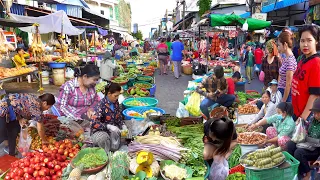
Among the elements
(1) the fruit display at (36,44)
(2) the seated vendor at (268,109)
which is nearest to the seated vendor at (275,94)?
(2) the seated vendor at (268,109)

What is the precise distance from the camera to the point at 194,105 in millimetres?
6227

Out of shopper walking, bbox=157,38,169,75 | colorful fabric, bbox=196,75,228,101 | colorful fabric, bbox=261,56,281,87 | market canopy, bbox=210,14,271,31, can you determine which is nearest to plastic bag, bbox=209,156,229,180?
colorful fabric, bbox=196,75,228,101

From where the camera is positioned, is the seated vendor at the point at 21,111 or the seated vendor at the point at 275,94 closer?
the seated vendor at the point at 21,111

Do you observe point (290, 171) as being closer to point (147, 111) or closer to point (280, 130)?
point (280, 130)

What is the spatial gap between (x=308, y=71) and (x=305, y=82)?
0.15 metres

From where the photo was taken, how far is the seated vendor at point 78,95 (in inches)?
185

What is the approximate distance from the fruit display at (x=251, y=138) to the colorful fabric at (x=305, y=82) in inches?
44.0

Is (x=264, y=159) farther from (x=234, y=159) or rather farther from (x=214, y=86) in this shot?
(x=214, y=86)

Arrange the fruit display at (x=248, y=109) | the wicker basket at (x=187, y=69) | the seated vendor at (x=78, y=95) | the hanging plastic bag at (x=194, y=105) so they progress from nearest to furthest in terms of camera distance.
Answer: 1. the seated vendor at (x=78, y=95)
2. the hanging plastic bag at (x=194, y=105)
3. the fruit display at (x=248, y=109)
4. the wicker basket at (x=187, y=69)

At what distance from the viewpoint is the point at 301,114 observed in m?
3.53

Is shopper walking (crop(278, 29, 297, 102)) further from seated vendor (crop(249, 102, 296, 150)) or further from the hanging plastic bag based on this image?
the hanging plastic bag

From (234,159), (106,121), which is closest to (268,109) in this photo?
(234,159)

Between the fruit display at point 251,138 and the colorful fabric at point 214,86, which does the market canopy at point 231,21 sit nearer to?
the colorful fabric at point 214,86

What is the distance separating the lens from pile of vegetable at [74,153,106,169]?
3.40 m
